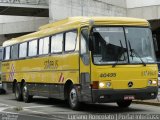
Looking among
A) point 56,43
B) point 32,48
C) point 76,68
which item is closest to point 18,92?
point 32,48

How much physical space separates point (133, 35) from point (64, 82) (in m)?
3.31

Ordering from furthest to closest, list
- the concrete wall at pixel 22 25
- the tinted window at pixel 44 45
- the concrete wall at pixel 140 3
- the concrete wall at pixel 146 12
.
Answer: the concrete wall at pixel 22 25 < the concrete wall at pixel 140 3 < the concrete wall at pixel 146 12 < the tinted window at pixel 44 45

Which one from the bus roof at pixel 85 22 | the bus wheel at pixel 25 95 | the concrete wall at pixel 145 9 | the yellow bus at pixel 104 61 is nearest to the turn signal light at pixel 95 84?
the yellow bus at pixel 104 61

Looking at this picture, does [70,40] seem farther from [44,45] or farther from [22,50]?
[22,50]

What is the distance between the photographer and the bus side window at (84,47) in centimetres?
1706

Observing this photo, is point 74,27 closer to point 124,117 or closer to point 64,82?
point 64,82

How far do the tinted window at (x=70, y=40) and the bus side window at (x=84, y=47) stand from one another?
2.39 ft

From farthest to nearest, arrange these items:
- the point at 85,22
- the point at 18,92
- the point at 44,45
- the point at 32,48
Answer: the point at 18,92 < the point at 32,48 < the point at 44,45 < the point at 85,22

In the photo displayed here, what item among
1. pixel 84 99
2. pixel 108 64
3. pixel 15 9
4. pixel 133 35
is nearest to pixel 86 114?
pixel 84 99

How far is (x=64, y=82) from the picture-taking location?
19031 mm

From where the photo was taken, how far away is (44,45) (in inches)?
843

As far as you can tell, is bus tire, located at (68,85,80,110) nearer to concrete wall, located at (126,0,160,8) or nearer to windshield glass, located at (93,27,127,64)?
windshield glass, located at (93,27,127,64)

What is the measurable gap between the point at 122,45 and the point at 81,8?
33.0 m

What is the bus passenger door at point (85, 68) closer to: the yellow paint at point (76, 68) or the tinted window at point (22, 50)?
the yellow paint at point (76, 68)
